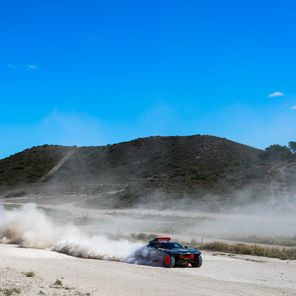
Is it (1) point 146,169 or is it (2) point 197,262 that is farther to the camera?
(1) point 146,169

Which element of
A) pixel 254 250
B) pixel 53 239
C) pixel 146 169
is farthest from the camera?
pixel 146 169

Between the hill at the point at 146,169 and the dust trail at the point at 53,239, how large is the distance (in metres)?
42.2

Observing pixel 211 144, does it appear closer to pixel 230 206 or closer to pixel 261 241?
pixel 230 206

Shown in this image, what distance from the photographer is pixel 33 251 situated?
3034cm

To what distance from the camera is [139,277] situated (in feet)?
66.4

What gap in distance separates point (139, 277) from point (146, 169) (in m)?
99.8

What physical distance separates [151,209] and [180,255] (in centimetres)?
5397

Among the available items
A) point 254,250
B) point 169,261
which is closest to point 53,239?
point 169,261

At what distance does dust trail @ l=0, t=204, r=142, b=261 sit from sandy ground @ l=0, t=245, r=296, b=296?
5.01ft

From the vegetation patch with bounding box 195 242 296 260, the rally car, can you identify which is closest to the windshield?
the rally car

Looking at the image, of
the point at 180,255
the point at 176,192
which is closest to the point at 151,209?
the point at 176,192

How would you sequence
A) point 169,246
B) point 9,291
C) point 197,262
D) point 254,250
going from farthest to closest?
1. point 254,250
2. point 169,246
3. point 197,262
4. point 9,291

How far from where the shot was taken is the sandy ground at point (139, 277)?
1655 centimetres

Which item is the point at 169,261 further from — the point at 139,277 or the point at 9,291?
the point at 9,291
